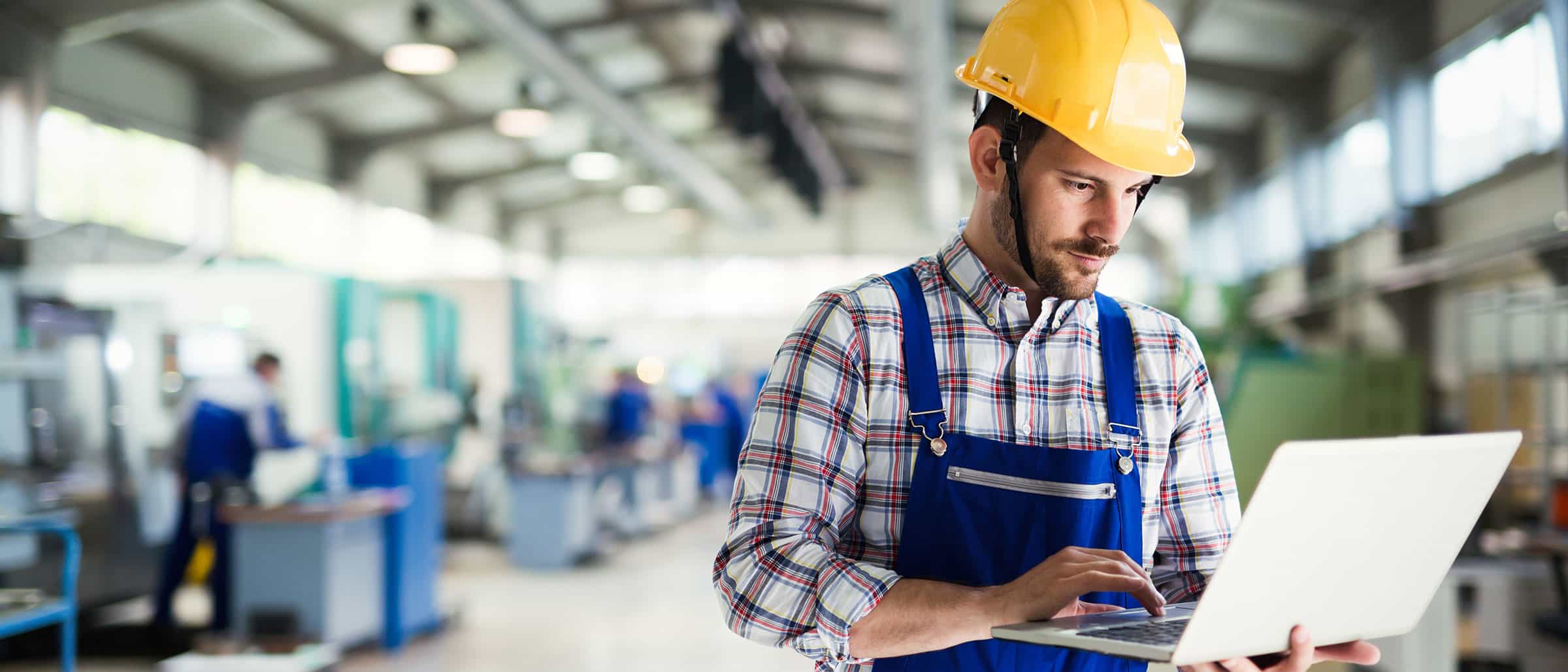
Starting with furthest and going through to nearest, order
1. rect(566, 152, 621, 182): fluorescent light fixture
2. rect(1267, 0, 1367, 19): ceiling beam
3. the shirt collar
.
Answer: rect(566, 152, 621, 182): fluorescent light fixture
rect(1267, 0, 1367, 19): ceiling beam
the shirt collar

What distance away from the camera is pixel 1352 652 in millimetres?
1247

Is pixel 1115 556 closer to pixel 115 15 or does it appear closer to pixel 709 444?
pixel 115 15

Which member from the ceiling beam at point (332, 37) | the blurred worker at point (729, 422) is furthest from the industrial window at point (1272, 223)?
the ceiling beam at point (332, 37)

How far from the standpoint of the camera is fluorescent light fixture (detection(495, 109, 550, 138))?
38.2ft

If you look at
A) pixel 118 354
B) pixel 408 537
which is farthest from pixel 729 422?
pixel 408 537

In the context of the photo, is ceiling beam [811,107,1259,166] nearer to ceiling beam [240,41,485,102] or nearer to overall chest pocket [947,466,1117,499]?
ceiling beam [240,41,485,102]

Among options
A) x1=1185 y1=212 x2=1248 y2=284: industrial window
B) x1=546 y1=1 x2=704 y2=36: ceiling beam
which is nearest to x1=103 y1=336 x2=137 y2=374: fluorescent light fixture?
x1=546 y1=1 x2=704 y2=36: ceiling beam

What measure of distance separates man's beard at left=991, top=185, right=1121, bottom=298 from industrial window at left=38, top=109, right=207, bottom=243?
860 cm

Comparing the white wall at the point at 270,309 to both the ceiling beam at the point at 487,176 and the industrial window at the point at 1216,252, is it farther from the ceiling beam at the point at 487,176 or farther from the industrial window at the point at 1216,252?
the industrial window at the point at 1216,252

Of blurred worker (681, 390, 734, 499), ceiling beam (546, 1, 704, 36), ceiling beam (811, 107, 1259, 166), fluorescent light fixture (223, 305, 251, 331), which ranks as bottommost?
blurred worker (681, 390, 734, 499)

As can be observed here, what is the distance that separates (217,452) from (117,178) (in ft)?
14.2

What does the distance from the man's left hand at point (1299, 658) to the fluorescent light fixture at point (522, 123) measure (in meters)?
10.3

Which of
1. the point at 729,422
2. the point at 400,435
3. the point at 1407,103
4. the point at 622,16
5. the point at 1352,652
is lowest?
the point at 729,422

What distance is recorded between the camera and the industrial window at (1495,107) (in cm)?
629
